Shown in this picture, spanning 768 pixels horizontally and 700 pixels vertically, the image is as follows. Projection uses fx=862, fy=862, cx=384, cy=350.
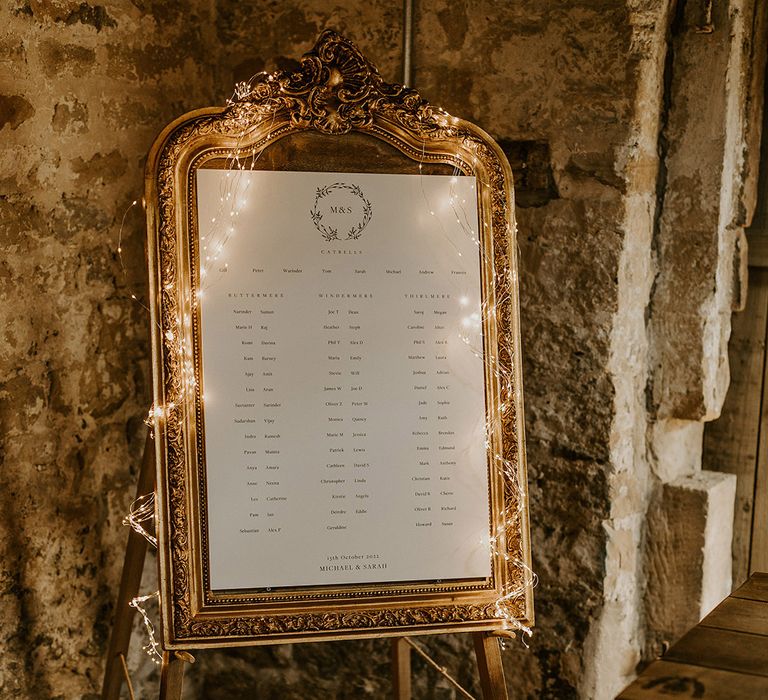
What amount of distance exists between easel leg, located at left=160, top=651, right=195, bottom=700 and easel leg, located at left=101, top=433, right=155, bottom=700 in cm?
32

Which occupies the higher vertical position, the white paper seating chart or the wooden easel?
the white paper seating chart

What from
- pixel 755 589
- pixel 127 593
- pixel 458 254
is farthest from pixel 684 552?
pixel 127 593

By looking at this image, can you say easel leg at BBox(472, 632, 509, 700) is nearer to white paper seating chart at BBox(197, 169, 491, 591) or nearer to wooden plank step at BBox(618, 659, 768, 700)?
white paper seating chart at BBox(197, 169, 491, 591)

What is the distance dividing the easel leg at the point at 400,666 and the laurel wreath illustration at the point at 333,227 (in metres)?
0.92

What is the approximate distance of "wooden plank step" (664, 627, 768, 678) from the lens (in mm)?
1189

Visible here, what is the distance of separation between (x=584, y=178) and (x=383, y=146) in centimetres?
53

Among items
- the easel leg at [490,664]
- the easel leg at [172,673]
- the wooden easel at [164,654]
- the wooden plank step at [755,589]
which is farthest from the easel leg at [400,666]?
the wooden plank step at [755,589]

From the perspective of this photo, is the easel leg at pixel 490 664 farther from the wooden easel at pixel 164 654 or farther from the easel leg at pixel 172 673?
the easel leg at pixel 172 673

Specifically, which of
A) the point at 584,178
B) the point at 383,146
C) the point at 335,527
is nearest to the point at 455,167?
the point at 383,146

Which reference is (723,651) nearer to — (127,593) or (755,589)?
(755,589)

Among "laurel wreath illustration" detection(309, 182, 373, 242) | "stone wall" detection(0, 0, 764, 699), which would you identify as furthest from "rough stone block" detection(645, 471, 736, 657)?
"laurel wreath illustration" detection(309, 182, 373, 242)

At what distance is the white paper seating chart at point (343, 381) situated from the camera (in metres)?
1.58

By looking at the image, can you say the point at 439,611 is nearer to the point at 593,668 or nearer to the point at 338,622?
the point at 338,622

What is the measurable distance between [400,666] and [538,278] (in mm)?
936
